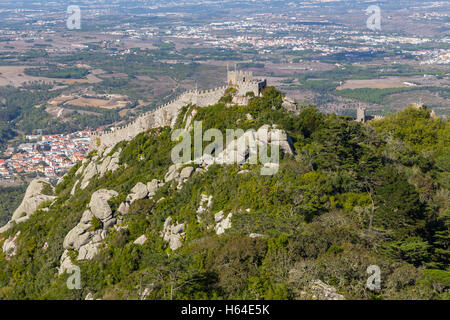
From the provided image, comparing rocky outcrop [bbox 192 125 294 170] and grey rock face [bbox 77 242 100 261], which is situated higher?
rocky outcrop [bbox 192 125 294 170]

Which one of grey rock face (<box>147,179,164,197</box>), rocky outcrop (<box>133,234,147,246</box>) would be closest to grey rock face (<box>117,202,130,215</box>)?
grey rock face (<box>147,179,164,197</box>)

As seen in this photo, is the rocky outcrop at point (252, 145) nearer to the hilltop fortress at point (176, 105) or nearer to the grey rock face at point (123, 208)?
the grey rock face at point (123, 208)

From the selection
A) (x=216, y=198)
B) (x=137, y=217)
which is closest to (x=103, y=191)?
(x=137, y=217)

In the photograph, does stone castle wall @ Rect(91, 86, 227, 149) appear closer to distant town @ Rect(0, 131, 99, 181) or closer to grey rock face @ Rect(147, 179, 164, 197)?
grey rock face @ Rect(147, 179, 164, 197)

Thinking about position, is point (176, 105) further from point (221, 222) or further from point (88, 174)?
point (221, 222)

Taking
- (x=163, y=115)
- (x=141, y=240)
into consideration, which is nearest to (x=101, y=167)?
(x=163, y=115)

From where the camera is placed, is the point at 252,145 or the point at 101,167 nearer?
the point at 252,145

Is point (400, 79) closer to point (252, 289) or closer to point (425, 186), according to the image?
point (425, 186)
